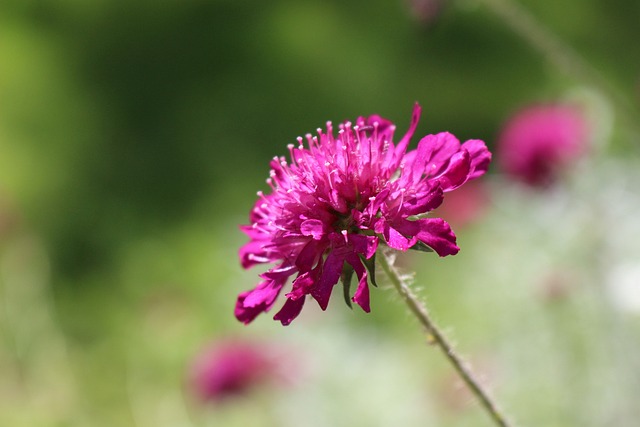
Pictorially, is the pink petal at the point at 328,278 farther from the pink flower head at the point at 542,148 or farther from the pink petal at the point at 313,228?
the pink flower head at the point at 542,148

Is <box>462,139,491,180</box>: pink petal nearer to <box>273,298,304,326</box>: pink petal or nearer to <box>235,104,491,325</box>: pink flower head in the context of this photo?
<box>235,104,491,325</box>: pink flower head

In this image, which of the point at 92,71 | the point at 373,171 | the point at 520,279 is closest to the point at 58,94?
the point at 92,71

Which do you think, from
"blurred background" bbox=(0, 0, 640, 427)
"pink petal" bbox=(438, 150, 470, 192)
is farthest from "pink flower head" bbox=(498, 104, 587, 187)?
"pink petal" bbox=(438, 150, 470, 192)

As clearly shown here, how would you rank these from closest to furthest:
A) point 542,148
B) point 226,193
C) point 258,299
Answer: point 258,299
point 542,148
point 226,193

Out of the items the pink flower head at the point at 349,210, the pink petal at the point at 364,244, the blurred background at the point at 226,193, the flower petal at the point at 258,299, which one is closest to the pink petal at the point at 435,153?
the pink flower head at the point at 349,210

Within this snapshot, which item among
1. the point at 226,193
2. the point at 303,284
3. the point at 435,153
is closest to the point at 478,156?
the point at 435,153

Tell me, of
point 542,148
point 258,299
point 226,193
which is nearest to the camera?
point 258,299

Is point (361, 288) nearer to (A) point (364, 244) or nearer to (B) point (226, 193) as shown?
(A) point (364, 244)
